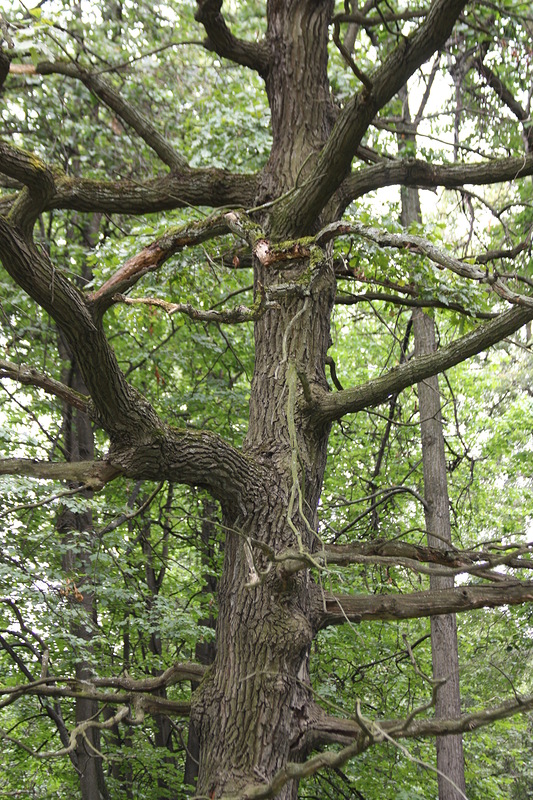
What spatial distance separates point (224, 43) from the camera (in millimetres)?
4555

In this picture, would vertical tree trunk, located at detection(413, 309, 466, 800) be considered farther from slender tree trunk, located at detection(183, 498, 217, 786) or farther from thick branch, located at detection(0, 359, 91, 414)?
thick branch, located at detection(0, 359, 91, 414)

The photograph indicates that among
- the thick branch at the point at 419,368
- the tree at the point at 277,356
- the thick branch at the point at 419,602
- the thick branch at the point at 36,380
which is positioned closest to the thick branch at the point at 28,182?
the tree at the point at 277,356

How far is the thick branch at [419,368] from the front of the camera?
3.98m

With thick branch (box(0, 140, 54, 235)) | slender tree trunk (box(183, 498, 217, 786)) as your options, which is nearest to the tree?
thick branch (box(0, 140, 54, 235))

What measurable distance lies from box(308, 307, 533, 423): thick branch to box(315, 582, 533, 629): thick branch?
1.07m

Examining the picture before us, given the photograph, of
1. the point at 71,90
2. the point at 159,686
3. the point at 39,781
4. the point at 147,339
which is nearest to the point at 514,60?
the point at 71,90

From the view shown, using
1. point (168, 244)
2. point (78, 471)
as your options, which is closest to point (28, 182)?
point (168, 244)

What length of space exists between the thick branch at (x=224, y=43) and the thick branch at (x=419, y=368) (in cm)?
230

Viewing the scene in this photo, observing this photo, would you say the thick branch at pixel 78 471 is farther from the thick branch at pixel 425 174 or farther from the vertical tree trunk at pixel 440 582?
the vertical tree trunk at pixel 440 582

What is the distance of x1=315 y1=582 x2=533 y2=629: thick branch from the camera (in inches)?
161

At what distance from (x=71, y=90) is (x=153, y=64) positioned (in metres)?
0.98

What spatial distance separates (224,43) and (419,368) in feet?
7.73

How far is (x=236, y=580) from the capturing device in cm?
392

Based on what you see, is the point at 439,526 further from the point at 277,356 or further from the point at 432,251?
the point at 432,251
